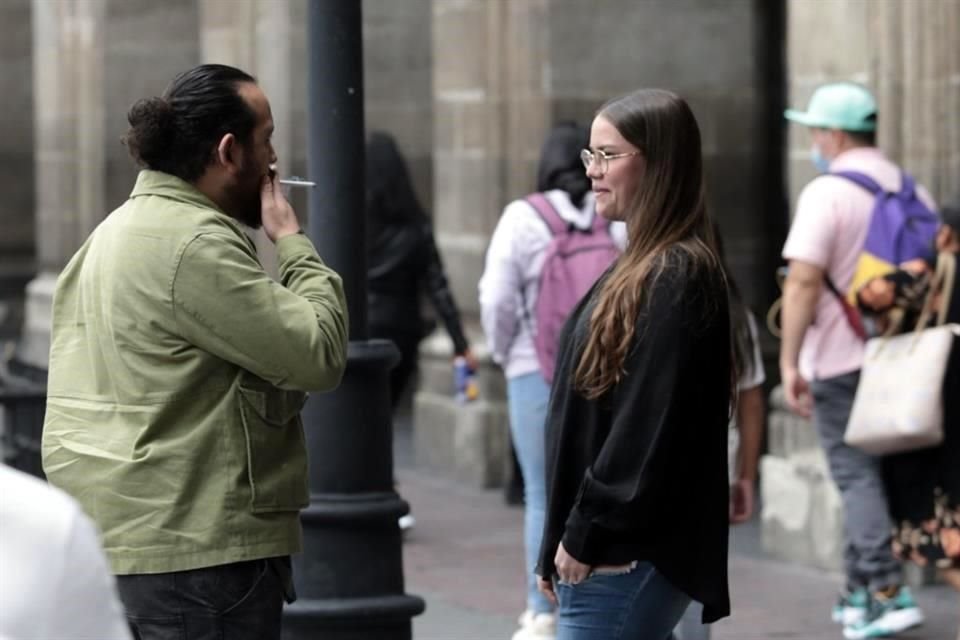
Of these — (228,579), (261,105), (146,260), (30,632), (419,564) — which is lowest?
(419,564)

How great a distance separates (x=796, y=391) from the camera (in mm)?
7480

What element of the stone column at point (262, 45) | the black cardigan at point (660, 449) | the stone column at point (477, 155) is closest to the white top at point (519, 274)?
the black cardigan at point (660, 449)

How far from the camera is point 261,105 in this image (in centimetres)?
402

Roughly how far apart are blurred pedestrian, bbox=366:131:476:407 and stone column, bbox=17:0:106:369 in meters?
6.53

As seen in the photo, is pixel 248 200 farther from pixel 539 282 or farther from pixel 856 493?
pixel 856 493

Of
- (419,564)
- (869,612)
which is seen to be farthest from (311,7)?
(419,564)

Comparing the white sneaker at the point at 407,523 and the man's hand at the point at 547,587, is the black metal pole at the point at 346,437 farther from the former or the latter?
the white sneaker at the point at 407,523

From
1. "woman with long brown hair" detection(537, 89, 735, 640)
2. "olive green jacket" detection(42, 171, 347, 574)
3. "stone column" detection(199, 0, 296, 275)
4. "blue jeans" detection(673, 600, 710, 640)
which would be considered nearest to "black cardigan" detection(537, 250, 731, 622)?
"woman with long brown hair" detection(537, 89, 735, 640)

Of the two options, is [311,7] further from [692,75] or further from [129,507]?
[692,75]

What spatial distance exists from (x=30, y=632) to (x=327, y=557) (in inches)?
145

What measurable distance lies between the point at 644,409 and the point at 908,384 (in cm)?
298

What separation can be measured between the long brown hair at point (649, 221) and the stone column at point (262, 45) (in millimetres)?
8946

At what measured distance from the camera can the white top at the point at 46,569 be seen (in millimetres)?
2207

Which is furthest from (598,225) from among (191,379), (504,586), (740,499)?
(191,379)
